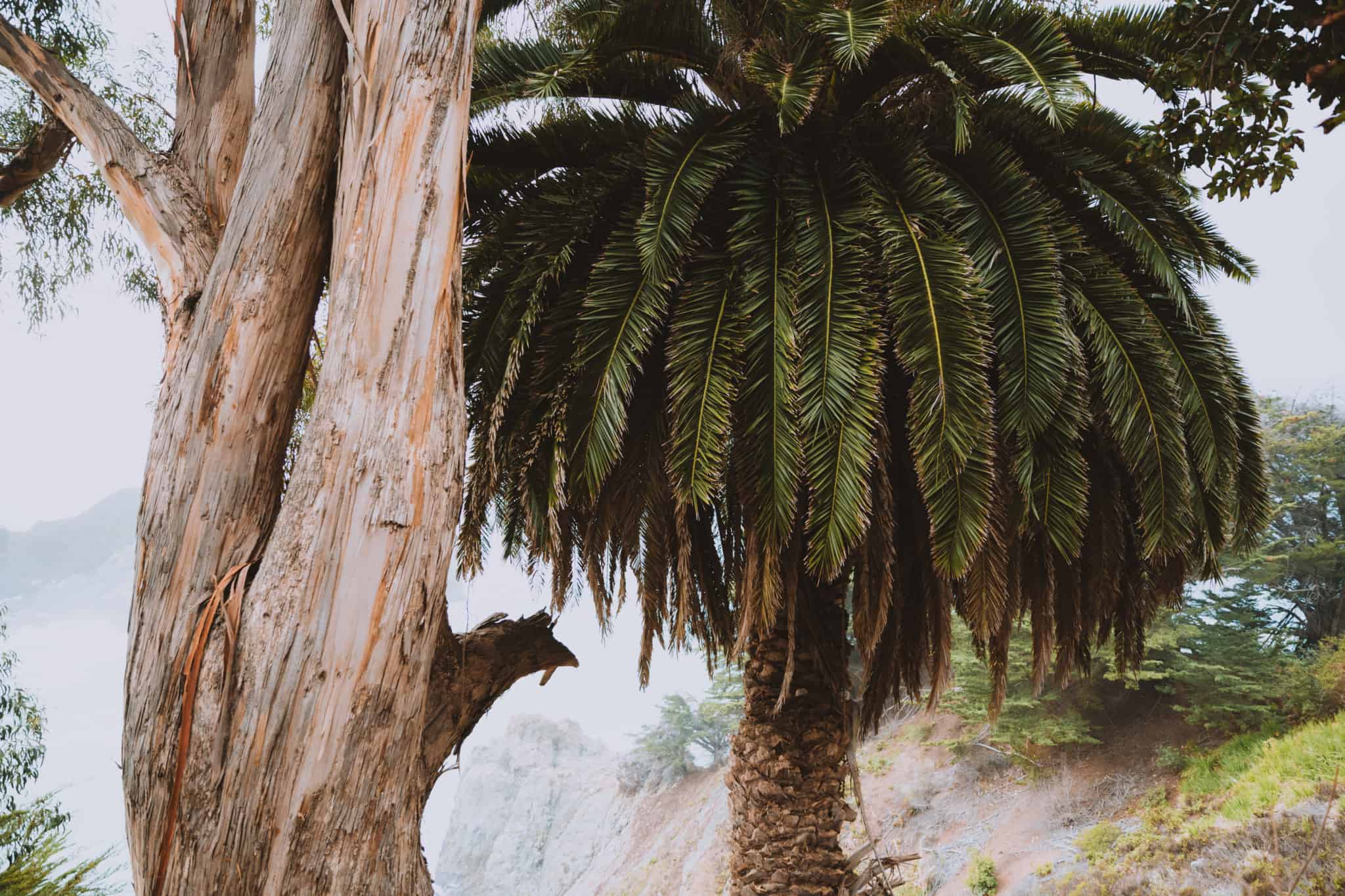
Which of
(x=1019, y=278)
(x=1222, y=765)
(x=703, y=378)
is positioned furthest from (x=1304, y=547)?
(x=703, y=378)

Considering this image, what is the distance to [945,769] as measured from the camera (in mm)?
12570

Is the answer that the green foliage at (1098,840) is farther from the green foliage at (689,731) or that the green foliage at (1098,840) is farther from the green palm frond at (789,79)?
the green palm frond at (789,79)

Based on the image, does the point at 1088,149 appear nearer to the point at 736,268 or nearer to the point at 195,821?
the point at 736,268

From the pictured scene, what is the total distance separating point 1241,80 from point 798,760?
11.0 feet

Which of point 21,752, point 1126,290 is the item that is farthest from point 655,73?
point 21,752

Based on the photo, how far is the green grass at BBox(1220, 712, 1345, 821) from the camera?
8.27 meters

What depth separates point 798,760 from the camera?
409 cm

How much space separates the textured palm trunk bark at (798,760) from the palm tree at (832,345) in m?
0.02

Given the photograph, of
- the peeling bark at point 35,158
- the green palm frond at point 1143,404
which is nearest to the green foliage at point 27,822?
the peeling bark at point 35,158

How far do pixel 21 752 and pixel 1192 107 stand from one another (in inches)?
306

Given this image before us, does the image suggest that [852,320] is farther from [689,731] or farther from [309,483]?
[689,731]

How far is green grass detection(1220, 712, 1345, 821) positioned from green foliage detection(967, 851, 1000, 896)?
2.78 meters

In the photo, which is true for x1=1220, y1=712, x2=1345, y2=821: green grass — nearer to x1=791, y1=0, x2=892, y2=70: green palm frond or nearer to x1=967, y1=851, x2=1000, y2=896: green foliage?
x1=967, y1=851, x2=1000, y2=896: green foliage

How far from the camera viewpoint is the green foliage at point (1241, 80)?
1.69m
